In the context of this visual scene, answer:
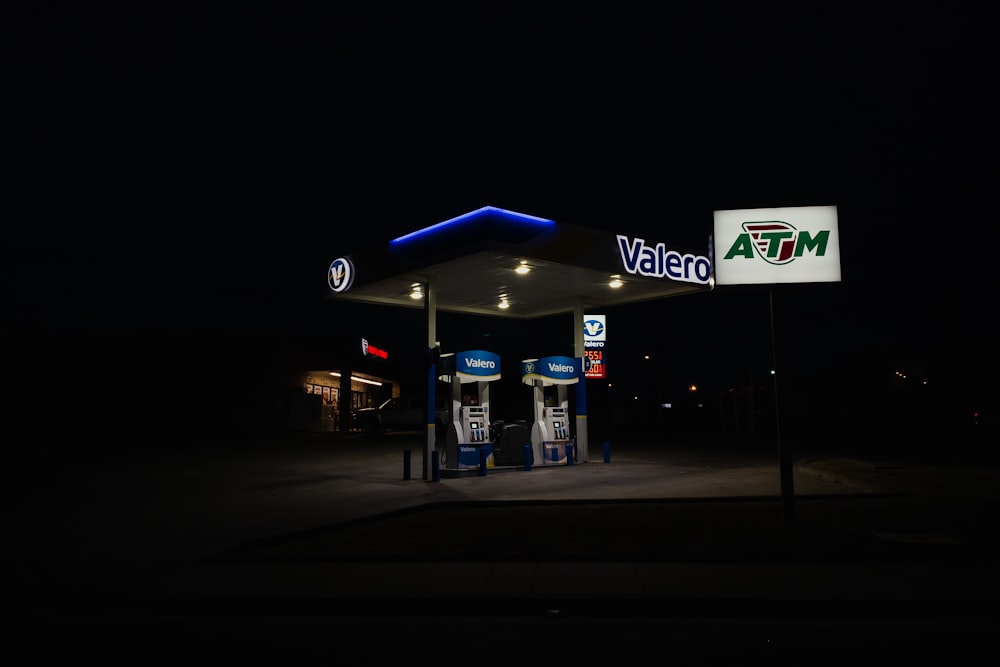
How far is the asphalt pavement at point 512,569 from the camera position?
5.43 meters

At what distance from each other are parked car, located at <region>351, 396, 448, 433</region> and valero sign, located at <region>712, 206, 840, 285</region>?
27.4m

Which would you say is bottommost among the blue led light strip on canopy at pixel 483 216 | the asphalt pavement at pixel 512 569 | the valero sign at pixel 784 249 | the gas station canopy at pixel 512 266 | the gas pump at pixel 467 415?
the asphalt pavement at pixel 512 569

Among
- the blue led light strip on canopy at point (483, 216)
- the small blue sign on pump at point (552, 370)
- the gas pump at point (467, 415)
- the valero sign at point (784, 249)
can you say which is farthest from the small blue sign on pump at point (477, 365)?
the valero sign at point (784, 249)

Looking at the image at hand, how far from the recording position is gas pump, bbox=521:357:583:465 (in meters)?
19.1

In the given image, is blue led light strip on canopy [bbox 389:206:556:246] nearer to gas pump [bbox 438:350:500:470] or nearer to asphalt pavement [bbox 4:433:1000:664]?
gas pump [bbox 438:350:500:470]

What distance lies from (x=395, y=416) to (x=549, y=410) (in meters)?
20.0

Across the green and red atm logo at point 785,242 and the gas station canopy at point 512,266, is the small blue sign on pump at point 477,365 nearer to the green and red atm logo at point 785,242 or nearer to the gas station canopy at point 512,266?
the gas station canopy at point 512,266

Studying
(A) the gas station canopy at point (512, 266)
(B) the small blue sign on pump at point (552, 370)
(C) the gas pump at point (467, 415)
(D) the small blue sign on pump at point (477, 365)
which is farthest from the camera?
(B) the small blue sign on pump at point (552, 370)

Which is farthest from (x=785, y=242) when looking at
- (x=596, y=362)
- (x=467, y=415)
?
(x=596, y=362)

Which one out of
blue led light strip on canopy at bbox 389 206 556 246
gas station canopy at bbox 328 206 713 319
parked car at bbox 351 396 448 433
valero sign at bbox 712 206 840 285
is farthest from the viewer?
parked car at bbox 351 396 448 433

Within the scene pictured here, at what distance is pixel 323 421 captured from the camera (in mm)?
45719

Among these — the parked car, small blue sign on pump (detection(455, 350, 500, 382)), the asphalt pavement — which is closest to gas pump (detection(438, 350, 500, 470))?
small blue sign on pump (detection(455, 350, 500, 382))

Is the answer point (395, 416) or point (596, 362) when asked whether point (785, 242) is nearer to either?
point (596, 362)

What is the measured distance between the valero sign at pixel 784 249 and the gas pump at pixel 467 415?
8426 millimetres
